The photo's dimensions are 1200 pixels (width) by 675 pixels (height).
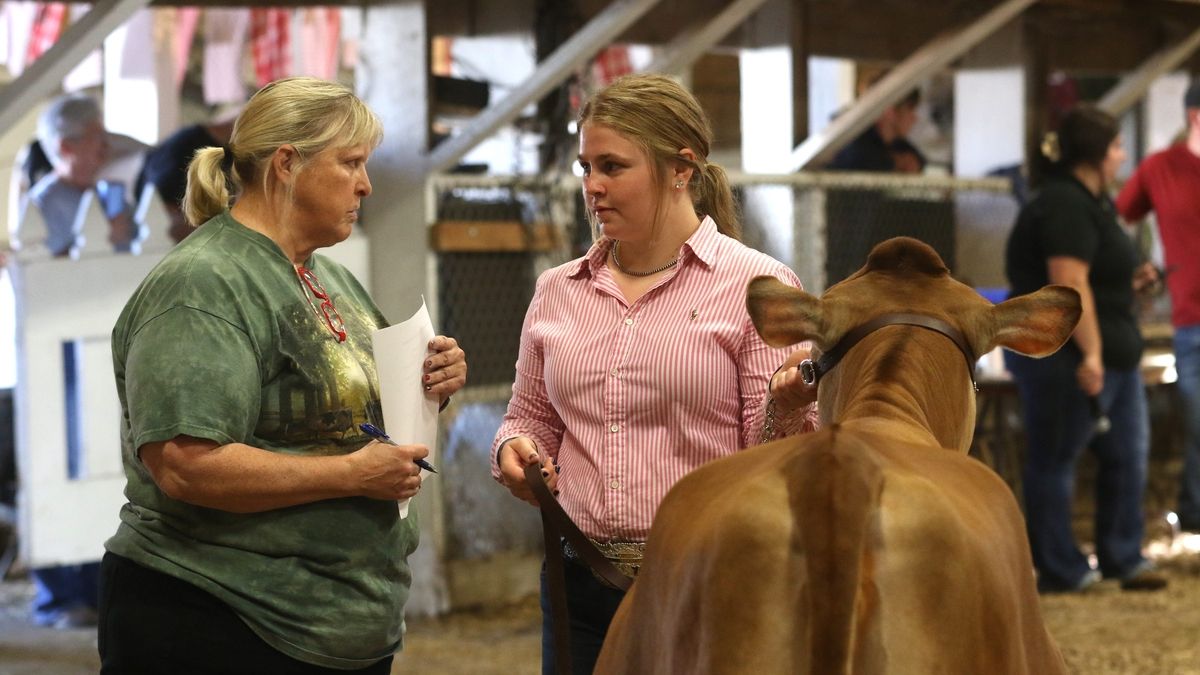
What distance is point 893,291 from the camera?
212cm

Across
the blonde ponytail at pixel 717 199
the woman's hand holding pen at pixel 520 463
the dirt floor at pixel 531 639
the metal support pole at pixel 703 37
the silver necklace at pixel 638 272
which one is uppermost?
the metal support pole at pixel 703 37

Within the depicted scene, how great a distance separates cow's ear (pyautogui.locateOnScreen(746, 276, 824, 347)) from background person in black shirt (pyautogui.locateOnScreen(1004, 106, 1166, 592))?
156 inches

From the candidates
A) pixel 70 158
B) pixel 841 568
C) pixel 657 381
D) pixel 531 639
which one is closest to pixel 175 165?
pixel 70 158

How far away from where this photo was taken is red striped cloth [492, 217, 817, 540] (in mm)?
2453

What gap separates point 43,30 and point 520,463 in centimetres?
620

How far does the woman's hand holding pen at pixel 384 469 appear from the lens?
2324 mm

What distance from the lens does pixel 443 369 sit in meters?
2.55

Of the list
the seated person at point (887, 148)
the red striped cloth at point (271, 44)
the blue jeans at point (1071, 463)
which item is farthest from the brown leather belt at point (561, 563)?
the red striped cloth at point (271, 44)

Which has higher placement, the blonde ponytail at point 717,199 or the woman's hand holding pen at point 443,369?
the blonde ponytail at point 717,199

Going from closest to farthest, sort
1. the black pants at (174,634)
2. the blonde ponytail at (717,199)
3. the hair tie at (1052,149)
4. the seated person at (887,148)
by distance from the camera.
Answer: the black pants at (174,634)
the blonde ponytail at (717,199)
the hair tie at (1052,149)
the seated person at (887,148)

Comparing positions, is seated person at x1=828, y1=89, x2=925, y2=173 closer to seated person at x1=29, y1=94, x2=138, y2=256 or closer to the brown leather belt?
seated person at x1=29, y1=94, x2=138, y2=256

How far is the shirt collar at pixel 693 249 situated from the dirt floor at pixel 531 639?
2751 mm

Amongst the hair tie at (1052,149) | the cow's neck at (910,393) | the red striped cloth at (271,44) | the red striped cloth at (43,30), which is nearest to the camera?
the cow's neck at (910,393)

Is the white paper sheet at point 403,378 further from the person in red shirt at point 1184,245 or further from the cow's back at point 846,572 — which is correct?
the person in red shirt at point 1184,245
